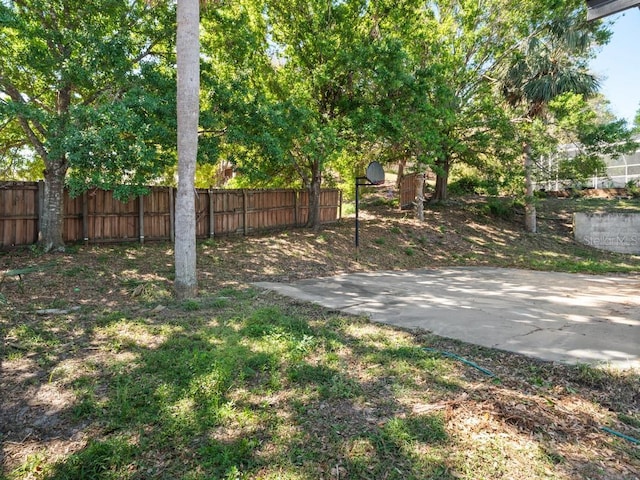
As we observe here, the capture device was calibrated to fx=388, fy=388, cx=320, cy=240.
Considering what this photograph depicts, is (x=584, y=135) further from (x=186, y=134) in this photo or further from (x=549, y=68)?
(x=186, y=134)

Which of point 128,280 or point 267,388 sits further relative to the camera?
point 128,280

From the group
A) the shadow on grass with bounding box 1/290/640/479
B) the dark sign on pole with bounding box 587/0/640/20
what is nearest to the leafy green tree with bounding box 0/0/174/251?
the shadow on grass with bounding box 1/290/640/479

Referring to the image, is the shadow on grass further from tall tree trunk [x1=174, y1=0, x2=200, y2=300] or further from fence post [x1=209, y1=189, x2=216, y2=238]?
fence post [x1=209, y1=189, x2=216, y2=238]

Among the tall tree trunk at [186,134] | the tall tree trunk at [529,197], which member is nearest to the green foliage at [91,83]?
the tall tree trunk at [186,134]

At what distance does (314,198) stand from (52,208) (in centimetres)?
A: 682

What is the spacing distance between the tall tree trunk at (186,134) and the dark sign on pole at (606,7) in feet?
15.1

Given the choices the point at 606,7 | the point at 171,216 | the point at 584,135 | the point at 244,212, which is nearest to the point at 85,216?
the point at 171,216

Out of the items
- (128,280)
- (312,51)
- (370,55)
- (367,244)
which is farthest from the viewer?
(367,244)

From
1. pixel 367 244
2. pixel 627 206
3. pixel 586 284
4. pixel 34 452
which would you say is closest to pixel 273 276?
pixel 367 244

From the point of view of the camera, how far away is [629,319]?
15.3 ft

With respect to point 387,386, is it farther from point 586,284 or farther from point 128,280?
point 586,284

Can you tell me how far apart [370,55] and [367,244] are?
494 cm

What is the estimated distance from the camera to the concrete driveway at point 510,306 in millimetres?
3781

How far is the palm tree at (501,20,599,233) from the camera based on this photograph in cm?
1179
